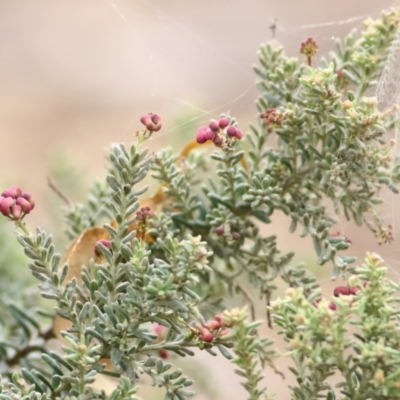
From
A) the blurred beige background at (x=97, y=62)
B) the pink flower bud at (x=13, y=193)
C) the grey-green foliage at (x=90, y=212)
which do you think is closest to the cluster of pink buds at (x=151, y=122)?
the pink flower bud at (x=13, y=193)

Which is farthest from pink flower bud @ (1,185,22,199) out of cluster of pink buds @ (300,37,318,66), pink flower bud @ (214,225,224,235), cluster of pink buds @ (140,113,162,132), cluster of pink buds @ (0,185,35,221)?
cluster of pink buds @ (300,37,318,66)

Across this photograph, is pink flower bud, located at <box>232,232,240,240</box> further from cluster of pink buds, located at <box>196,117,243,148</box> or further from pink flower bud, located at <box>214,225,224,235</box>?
cluster of pink buds, located at <box>196,117,243,148</box>

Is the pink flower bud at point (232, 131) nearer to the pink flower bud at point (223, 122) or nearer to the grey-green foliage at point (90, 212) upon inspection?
the pink flower bud at point (223, 122)

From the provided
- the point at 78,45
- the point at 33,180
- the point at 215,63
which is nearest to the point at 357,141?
the point at 33,180

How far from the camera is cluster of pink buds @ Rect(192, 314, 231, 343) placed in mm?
479

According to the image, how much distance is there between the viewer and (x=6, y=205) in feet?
1.64

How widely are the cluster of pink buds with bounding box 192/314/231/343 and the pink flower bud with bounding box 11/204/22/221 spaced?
18cm

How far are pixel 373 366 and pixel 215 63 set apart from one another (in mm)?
2810

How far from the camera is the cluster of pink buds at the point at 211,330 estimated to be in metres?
0.48

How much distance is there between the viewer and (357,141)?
581 mm

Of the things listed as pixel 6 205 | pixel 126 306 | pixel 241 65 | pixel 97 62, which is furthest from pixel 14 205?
pixel 97 62

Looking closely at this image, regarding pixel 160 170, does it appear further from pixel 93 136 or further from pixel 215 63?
pixel 215 63

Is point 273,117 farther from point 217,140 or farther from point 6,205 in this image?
point 6,205

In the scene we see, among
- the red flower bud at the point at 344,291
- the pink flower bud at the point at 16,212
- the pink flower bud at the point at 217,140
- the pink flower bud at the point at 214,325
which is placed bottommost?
the pink flower bud at the point at 214,325
